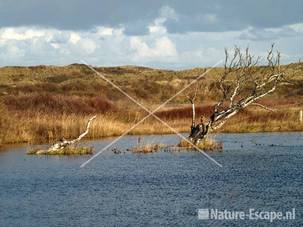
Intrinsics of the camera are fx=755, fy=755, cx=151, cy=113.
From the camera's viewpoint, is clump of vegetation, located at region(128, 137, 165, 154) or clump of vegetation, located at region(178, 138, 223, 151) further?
clump of vegetation, located at region(178, 138, 223, 151)

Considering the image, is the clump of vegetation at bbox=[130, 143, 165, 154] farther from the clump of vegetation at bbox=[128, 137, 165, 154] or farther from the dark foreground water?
the dark foreground water

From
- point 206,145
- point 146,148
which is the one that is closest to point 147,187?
point 146,148

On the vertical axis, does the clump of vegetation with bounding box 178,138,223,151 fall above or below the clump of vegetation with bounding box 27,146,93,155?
above

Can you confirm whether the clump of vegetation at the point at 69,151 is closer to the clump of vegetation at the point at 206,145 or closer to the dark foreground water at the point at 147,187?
the dark foreground water at the point at 147,187

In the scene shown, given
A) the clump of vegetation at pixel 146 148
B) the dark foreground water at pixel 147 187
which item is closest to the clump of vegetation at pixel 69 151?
the dark foreground water at pixel 147 187

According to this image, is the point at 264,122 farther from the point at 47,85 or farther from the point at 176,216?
the point at 47,85

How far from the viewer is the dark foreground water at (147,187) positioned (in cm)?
1748

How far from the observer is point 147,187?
21922 millimetres

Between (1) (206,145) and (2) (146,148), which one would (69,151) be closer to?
(2) (146,148)

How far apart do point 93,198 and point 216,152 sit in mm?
12063

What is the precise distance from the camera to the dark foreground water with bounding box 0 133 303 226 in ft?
57.4

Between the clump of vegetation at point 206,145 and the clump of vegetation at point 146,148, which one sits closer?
the clump of vegetation at point 146,148

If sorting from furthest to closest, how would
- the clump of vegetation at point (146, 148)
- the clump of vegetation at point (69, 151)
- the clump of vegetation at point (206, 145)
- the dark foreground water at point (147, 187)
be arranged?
the clump of vegetation at point (206, 145) → the clump of vegetation at point (146, 148) → the clump of vegetation at point (69, 151) → the dark foreground water at point (147, 187)

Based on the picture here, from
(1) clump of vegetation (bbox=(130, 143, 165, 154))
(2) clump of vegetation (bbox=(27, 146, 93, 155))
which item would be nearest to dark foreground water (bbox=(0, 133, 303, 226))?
(1) clump of vegetation (bbox=(130, 143, 165, 154))
